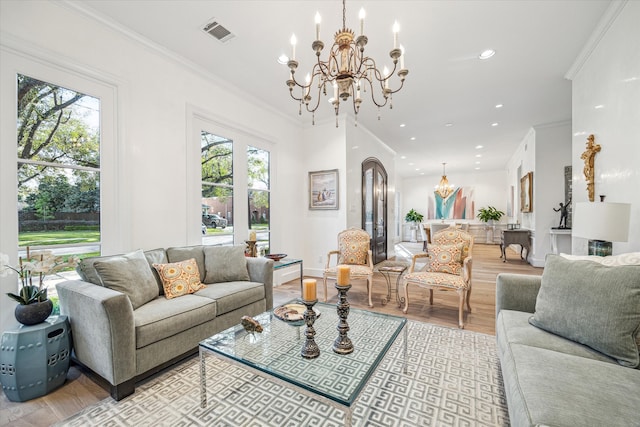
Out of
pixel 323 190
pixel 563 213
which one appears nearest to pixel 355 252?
pixel 323 190

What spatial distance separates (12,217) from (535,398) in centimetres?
325

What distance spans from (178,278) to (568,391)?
105 inches

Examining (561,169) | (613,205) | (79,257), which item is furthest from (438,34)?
(561,169)

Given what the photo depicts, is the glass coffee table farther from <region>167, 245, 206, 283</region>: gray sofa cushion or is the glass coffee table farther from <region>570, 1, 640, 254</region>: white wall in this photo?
<region>570, 1, 640, 254</region>: white wall

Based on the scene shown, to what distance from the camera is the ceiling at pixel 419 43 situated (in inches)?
88.6

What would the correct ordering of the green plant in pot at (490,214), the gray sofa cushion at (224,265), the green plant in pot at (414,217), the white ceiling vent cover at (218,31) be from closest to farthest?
the white ceiling vent cover at (218,31) < the gray sofa cushion at (224,265) < the green plant in pot at (490,214) < the green plant in pot at (414,217)

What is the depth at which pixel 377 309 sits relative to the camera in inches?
128

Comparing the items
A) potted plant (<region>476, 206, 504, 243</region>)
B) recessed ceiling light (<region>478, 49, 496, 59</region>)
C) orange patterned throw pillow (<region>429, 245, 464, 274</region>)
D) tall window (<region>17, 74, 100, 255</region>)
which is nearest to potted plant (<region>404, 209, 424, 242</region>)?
potted plant (<region>476, 206, 504, 243</region>)

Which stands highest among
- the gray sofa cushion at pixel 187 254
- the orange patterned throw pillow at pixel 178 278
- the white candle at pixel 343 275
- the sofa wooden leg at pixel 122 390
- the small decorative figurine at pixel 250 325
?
the white candle at pixel 343 275

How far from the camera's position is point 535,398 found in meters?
1.02

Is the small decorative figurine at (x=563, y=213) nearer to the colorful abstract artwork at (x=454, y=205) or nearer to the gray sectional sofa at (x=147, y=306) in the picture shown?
the colorful abstract artwork at (x=454, y=205)

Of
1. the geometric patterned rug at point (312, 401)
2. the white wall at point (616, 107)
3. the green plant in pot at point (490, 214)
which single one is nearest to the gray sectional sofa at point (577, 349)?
the geometric patterned rug at point (312, 401)

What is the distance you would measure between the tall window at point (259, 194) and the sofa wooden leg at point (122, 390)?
244cm

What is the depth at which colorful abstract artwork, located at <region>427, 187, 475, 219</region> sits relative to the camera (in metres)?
10.5
